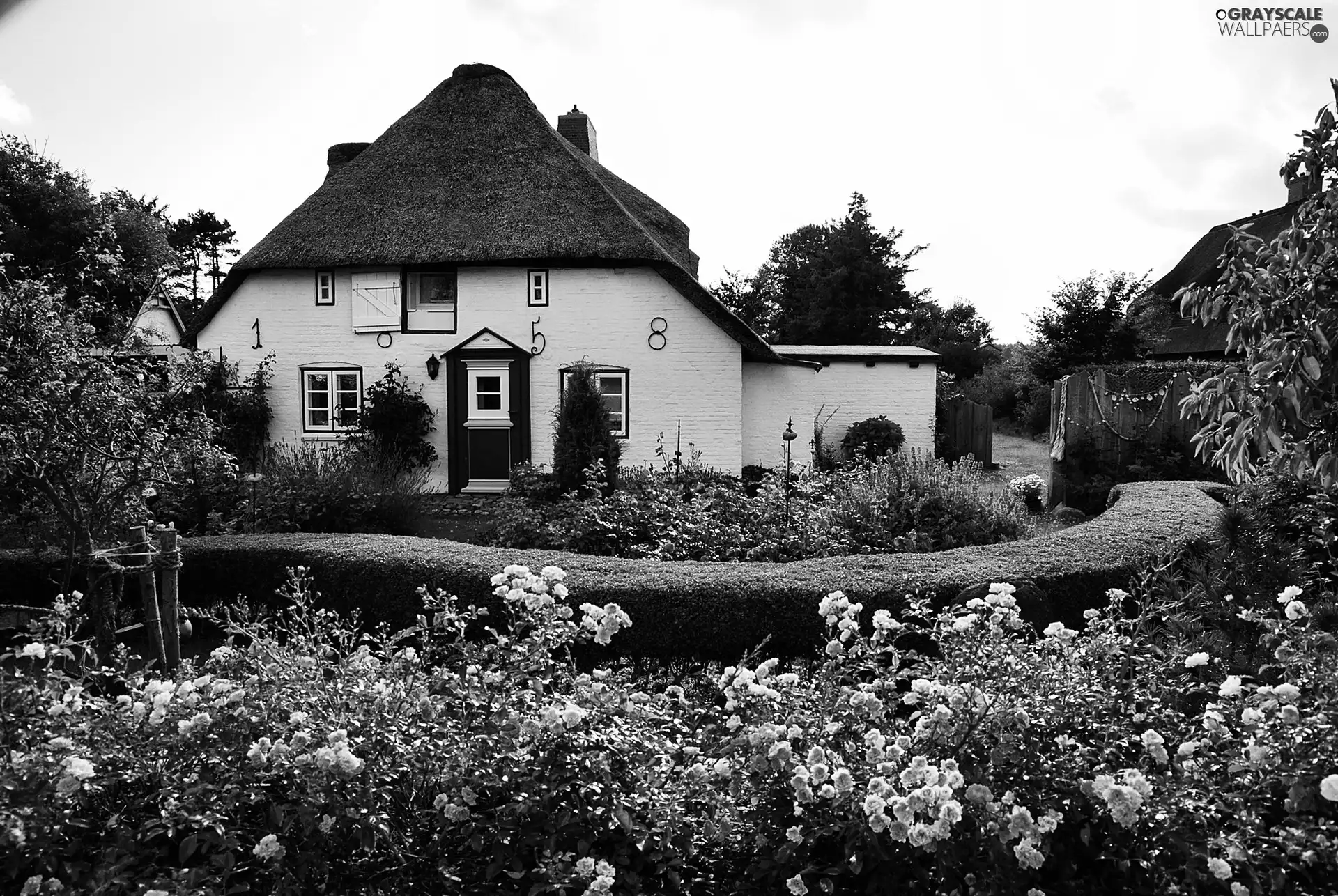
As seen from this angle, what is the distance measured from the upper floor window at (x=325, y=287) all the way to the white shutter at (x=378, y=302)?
477 millimetres

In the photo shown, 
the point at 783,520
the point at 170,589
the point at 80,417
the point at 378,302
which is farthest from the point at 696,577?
the point at 378,302

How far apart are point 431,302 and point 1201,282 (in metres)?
20.9

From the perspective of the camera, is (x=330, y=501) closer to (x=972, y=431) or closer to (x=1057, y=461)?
(x=1057, y=461)

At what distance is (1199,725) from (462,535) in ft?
25.4

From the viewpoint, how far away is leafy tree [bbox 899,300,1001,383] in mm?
31344

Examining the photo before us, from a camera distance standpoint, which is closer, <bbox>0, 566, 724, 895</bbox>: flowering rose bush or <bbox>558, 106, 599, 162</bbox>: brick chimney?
<bbox>0, 566, 724, 895</bbox>: flowering rose bush

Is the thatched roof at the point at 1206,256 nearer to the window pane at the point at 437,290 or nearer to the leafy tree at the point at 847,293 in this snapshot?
→ the leafy tree at the point at 847,293

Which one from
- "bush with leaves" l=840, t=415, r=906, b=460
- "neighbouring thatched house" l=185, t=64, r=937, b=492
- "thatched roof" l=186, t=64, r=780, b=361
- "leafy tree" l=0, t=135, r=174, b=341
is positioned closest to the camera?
"thatched roof" l=186, t=64, r=780, b=361

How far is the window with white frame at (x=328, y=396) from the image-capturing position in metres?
14.3

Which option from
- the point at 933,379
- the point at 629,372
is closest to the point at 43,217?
the point at 629,372

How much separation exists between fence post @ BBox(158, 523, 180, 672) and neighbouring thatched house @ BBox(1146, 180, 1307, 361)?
23154 mm

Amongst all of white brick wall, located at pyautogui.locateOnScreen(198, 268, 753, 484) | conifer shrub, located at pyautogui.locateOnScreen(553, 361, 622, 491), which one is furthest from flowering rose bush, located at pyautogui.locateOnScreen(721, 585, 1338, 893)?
white brick wall, located at pyautogui.locateOnScreen(198, 268, 753, 484)

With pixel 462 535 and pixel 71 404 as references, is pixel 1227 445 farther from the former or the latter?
pixel 462 535

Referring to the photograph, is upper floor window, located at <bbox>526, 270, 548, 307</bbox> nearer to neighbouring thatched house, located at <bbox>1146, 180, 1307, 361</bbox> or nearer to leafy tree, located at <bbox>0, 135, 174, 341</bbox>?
leafy tree, located at <bbox>0, 135, 174, 341</bbox>
